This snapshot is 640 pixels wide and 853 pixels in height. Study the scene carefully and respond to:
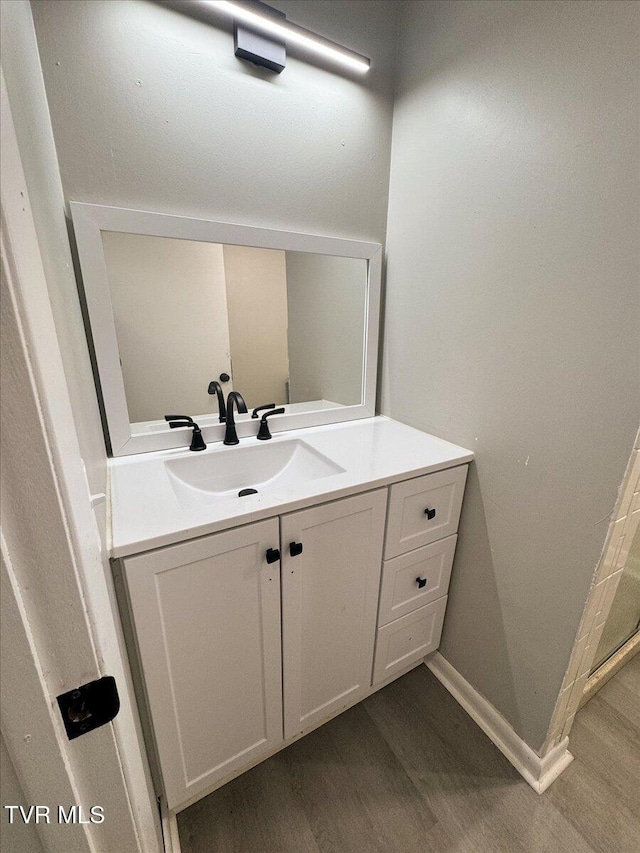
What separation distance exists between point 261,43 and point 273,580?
4.98 feet

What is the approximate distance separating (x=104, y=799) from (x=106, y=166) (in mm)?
1296

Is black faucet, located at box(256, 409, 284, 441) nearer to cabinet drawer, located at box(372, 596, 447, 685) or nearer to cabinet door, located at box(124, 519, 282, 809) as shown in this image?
cabinet door, located at box(124, 519, 282, 809)

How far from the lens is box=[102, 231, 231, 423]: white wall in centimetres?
103

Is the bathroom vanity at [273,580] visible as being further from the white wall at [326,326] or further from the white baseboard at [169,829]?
the white wall at [326,326]

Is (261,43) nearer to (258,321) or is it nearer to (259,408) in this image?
(258,321)

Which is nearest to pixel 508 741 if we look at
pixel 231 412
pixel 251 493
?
pixel 251 493

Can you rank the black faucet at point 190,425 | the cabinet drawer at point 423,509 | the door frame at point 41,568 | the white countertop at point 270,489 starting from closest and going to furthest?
the door frame at point 41,568 → the white countertop at point 270,489 → the cabinet drawer at point 423,509 → the black faucet at point 190,425

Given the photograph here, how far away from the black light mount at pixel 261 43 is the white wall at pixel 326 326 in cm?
52

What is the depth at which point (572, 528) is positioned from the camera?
90cm

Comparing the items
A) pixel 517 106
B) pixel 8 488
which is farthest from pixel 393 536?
pixel 517 106

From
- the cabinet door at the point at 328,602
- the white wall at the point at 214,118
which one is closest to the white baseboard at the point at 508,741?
the cabinet door at the point at 328,602

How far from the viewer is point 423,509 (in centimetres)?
109

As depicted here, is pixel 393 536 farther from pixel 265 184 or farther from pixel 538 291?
pixel 265 184

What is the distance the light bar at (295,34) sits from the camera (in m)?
0.94
